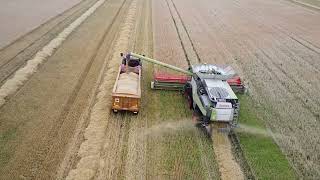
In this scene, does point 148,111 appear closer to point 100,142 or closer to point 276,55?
point 100,142

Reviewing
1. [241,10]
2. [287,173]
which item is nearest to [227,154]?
[287,173]

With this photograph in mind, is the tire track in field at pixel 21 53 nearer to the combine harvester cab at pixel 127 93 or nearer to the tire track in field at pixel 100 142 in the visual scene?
the tire track in field at pixel 100 142

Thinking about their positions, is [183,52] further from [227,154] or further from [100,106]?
[227,154]

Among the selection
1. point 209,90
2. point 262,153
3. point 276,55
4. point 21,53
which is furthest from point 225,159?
point 21,53

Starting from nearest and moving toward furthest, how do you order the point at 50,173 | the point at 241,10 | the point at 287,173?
the point at 50,173, the point at 287,173, the point at 241,10

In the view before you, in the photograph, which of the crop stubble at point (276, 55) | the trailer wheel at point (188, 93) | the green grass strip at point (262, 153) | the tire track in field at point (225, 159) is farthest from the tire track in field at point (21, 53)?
the green grass strip at point (262, 153)

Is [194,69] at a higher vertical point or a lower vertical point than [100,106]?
higher

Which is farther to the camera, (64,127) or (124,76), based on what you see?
(124,76)
